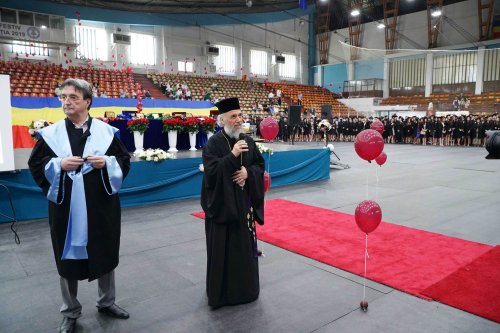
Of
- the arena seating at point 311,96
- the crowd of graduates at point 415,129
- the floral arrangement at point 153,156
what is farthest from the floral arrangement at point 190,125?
the arena seating at point 311,96

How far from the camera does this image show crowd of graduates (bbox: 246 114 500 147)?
17438 mm

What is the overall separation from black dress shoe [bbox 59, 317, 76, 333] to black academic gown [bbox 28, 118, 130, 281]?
33 cm

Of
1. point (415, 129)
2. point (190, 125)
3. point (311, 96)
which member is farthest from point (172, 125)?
point (311, 96)

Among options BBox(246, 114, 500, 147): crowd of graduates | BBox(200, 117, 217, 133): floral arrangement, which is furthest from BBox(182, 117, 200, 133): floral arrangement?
BBox(246, 114, 500, 147): crowd of graduates

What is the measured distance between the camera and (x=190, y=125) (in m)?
9.45

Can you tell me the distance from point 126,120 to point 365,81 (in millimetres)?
24603

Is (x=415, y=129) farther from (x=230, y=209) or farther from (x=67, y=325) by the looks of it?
(x=67, y=325)

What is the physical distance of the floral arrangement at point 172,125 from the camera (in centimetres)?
912

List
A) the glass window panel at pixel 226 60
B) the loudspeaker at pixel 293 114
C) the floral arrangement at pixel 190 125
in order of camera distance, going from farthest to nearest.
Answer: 1. the glass window panel at pixel 226 60
2. the loudspeaker at pixel 293 114
3. the floral arrangement at pixel 190 125

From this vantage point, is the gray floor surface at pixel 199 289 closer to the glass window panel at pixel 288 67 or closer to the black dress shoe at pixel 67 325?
the black dress shoe at pixel 67 325

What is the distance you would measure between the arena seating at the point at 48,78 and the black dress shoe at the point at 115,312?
533 inches

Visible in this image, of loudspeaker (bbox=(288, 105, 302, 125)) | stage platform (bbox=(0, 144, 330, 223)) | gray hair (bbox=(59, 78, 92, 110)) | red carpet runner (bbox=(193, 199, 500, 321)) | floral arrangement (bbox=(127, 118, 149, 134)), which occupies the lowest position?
red carpet runner (bbox=(193, 199, 500, 321))

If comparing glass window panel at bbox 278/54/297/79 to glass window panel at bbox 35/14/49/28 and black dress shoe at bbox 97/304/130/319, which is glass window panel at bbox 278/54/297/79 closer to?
glass window panel at bbox 35/14/49/28

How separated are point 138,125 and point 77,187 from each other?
657cm
